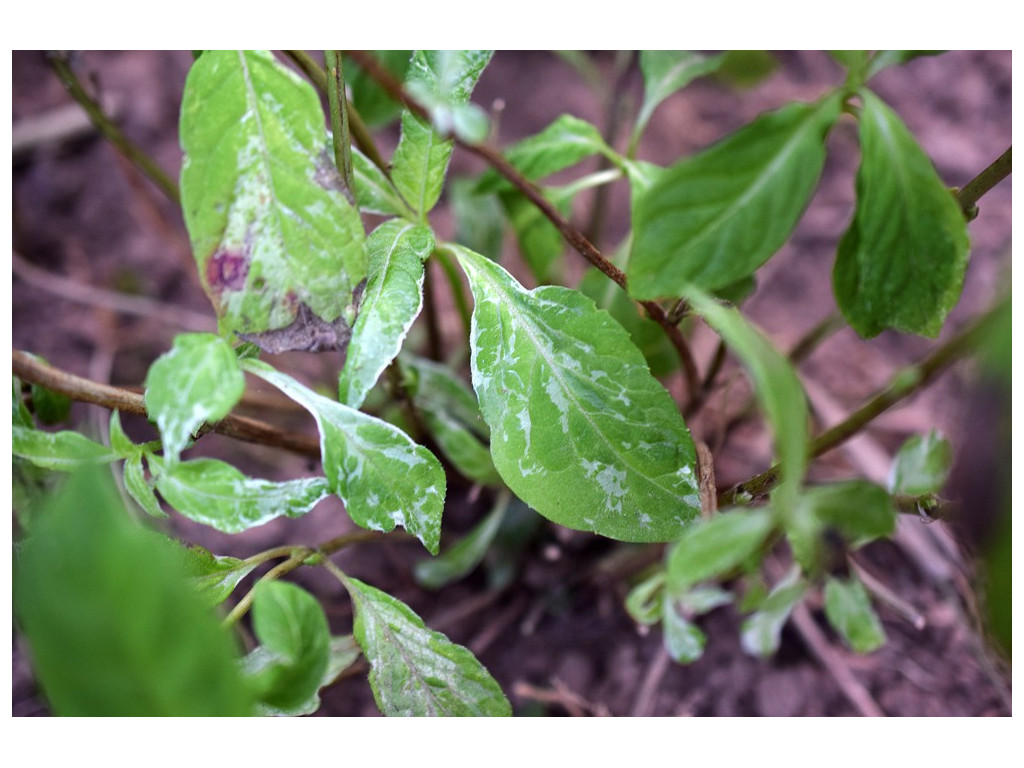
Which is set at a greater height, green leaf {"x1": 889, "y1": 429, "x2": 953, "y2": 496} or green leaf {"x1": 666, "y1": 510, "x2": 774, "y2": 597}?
green leaf {"x1": 666, "y1": 510, "x2": 774, "y2": 597}

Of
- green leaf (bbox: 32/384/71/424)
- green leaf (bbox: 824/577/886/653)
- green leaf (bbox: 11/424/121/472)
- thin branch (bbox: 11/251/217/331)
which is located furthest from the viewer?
thin branch (bbox: 11/251/217/331)

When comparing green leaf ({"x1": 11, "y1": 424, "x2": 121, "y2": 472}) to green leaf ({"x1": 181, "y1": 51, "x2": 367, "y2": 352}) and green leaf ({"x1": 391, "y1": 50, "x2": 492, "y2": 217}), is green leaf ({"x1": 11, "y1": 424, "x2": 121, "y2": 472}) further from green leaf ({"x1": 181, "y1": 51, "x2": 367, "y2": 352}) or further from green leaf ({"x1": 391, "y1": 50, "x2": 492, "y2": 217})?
green leaf ({"x1": 391, "y1": 50, "x2": 492, "y2": 217})

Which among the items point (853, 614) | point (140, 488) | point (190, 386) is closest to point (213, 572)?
point (140, 488)

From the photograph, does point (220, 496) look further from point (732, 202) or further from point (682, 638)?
point (682, 638)

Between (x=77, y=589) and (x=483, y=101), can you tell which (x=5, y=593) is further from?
(x=483, y=101)

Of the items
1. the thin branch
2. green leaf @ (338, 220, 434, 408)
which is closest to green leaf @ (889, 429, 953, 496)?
green leaf @ (338, 220, 434, 408)

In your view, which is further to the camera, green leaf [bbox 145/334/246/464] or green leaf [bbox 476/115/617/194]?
green leaf [bbox 476/115/617/194]

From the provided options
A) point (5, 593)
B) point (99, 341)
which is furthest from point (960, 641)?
point (99, 341)
